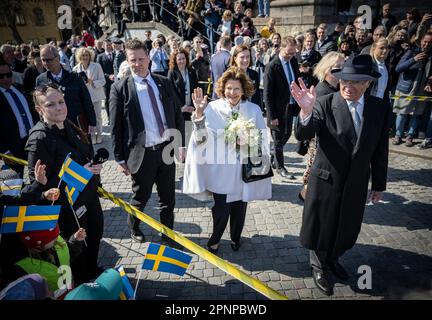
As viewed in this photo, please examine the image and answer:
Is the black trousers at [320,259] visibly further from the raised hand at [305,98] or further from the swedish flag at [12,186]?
the swedish flag at [12,186]

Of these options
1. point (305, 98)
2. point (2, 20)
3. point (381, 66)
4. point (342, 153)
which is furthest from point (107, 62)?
point (2, 20)

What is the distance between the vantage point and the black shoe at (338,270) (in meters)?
3.51

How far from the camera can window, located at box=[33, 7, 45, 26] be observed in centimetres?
3788

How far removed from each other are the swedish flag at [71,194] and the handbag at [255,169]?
181 centimetres

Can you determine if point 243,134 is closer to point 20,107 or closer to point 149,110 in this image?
point 149,110

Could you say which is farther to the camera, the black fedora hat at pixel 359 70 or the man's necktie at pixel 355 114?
the man's necktie at pixel 355 114

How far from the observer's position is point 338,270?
140 inches

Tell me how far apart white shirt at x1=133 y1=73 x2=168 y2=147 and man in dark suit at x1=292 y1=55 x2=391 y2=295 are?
5.87 feet

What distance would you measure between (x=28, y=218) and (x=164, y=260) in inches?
Result: 45.5

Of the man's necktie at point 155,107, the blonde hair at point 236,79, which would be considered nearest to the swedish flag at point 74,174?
the man's necktie at point 155,107

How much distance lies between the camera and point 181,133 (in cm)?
415

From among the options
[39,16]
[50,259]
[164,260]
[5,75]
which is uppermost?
[39,16]

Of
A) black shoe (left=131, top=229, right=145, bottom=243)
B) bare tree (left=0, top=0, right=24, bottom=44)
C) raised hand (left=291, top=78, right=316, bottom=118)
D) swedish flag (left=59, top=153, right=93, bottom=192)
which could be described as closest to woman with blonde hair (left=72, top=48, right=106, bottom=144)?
black shoe (left=131, top=229, right=145, bottom=243)

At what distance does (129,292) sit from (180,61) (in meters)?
5.01
